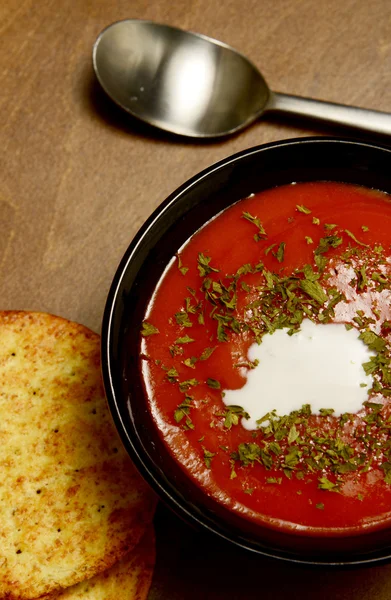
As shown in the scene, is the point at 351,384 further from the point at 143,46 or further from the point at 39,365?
the point at 143,46

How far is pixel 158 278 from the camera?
1.75 metres

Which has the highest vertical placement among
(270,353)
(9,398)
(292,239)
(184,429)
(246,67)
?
(246,67)

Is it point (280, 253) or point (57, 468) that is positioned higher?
point (280, 253)

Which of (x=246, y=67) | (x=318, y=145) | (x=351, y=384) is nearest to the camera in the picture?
(x=351, y=384)

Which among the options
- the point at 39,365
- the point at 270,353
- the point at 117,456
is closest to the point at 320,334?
the point at 270,353

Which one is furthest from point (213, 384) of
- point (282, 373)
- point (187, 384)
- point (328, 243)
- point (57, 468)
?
point (57, 468)

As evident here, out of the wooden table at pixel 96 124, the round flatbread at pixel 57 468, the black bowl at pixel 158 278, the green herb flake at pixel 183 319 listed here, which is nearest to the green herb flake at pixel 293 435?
the black bowl at pixel 158 278

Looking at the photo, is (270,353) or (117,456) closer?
(270,353)

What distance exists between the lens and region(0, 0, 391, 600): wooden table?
2051mm

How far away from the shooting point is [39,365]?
1.97 meters

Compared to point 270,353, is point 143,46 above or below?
above

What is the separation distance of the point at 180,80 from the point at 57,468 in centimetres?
126

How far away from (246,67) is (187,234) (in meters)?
0.68

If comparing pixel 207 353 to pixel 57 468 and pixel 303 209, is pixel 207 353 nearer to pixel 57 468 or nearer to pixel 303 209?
pixel 303 209
